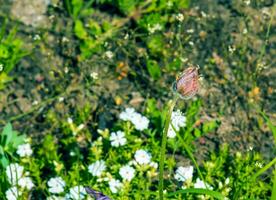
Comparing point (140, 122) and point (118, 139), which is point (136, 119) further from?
point (118, 139)

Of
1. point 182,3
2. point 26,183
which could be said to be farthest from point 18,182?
point 182,3

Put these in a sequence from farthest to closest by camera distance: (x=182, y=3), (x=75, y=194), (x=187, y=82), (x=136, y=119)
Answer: (x=182, y=3) → (x=136, y=119) → (x=75, y=194) → (x=187, y=82)

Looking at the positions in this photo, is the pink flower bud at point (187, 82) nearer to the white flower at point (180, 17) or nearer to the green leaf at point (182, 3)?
the white flower at point (180, 17)

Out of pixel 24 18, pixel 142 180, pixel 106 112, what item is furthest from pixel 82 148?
pixel 24 18

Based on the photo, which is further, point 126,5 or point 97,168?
point 126,5

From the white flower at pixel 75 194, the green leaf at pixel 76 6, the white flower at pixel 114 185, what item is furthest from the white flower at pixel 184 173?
the green leaf at pixel 76 6

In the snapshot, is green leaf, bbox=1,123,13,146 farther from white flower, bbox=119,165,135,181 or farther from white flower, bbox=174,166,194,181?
white flower, bbox=174,166,194,181
